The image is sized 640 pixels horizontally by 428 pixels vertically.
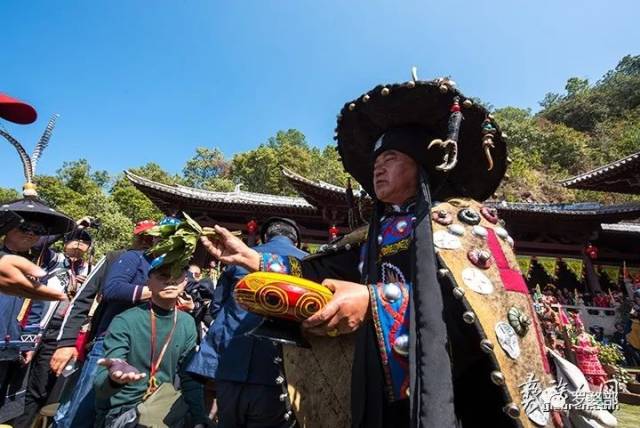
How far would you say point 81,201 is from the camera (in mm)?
31812

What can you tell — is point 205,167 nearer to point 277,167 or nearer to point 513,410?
point 277,167

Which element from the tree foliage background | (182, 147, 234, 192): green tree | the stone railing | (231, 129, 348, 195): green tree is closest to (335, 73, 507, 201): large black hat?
the stone railing

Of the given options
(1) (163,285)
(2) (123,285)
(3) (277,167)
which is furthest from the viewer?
(3) (277,167)

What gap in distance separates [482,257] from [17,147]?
9.32ft

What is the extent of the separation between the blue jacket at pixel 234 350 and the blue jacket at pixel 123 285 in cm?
74

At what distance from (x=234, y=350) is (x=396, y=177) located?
62.2 inches

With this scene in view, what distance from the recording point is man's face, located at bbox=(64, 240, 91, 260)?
4.18m

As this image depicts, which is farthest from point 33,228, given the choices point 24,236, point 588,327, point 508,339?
point 588,327

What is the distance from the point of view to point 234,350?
2.44m

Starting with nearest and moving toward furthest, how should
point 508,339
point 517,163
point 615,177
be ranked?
point 508,339 → point 615,177 → point 517,163

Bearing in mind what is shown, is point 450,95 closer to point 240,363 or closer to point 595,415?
point 595,415

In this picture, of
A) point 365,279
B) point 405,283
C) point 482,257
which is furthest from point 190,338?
point 482,257

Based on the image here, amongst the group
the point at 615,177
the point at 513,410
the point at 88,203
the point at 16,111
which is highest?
the point at 88,203

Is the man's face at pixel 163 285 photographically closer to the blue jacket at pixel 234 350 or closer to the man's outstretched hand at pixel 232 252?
the blue jacket at pixel 234 350
